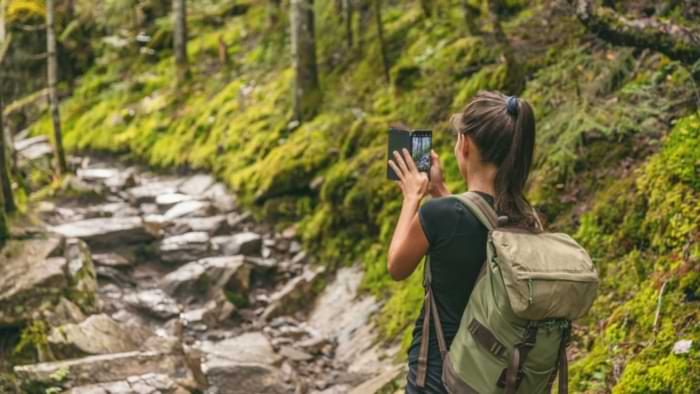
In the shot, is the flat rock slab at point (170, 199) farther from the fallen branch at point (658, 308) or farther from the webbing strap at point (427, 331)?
the webbing strap at point (427, 331)

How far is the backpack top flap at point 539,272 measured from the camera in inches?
93.4

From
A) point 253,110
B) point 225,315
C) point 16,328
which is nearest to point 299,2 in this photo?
point 253,110

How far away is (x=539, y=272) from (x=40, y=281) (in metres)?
6.81

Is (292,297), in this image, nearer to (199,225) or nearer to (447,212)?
(199,225)

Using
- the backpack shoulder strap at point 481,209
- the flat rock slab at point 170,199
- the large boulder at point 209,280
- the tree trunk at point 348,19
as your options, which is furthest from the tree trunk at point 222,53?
the backpack shoulder strap at point 481,209

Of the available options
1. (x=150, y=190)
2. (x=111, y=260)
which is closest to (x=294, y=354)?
(x=111, y=260)

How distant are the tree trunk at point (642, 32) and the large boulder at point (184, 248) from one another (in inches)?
290

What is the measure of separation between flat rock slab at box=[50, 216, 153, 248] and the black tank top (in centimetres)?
904

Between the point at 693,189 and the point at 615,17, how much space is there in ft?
4.76

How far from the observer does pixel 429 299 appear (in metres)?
2.69

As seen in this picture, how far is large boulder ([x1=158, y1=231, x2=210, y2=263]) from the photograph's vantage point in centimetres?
1071

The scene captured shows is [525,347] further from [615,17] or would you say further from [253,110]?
[253,110]

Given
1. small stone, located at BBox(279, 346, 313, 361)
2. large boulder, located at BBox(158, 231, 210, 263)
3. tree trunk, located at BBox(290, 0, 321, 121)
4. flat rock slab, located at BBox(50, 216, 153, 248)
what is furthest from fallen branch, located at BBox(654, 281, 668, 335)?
tree trunk, located at BBox(290, 0, 321, 121)

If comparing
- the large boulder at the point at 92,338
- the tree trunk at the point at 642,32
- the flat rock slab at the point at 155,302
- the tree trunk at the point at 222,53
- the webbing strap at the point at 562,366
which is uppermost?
the tree trunk at the point at 642,32
